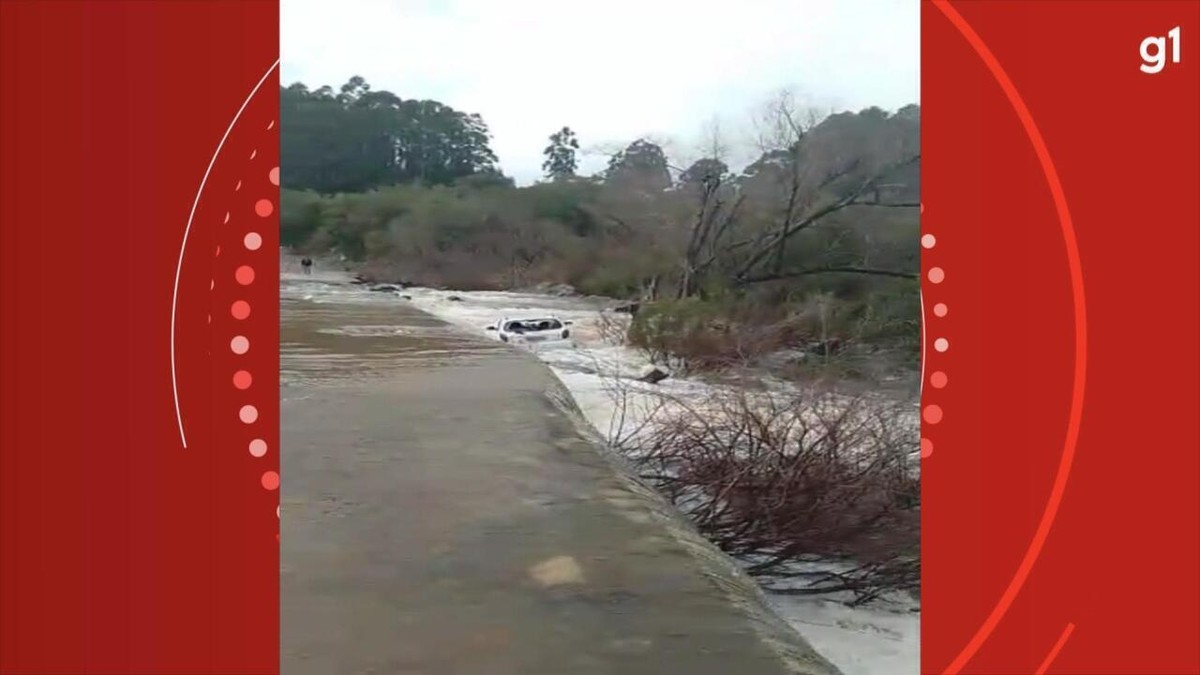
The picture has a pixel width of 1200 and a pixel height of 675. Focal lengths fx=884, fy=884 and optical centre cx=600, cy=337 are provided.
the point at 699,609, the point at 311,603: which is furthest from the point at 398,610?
the point at 699,609

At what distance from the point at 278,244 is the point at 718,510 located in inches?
56.1

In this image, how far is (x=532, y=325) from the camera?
468cm

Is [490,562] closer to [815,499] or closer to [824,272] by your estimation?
[815,499]

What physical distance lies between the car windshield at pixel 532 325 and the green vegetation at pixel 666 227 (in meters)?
0.24

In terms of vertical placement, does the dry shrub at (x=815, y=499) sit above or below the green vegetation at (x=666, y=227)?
below

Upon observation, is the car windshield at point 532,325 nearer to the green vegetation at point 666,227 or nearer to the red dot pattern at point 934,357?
the green vegetation at point 666,227

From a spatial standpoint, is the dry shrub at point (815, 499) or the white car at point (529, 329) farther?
the white car at point (529, 329)

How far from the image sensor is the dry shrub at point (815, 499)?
1.84 m

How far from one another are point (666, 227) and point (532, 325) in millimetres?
1397

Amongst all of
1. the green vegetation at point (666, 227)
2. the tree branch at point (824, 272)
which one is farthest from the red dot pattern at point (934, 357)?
the tree branch at point (824, 272)

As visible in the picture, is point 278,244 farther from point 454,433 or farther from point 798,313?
point 798,313

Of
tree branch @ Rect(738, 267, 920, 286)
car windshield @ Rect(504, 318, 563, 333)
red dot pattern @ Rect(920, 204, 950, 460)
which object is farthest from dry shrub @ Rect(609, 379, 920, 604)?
car windshield @ Rect(504, 318, 563, 333)

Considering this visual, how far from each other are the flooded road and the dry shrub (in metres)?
0.48

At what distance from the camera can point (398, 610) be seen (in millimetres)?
742
